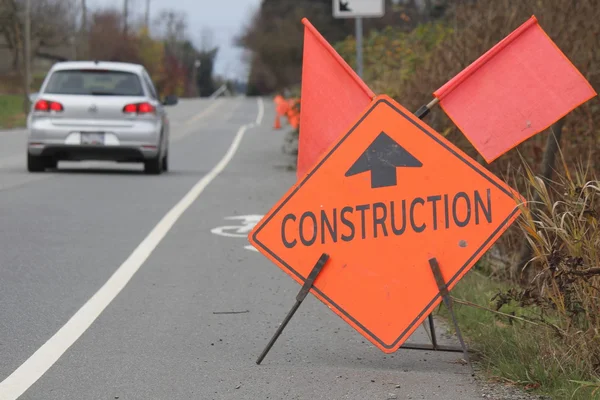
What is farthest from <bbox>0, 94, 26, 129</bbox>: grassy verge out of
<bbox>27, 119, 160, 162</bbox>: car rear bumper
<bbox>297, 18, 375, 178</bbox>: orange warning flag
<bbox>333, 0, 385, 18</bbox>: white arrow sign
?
<bbox>297, 18, 375, 178</bbox>: orange warning flag

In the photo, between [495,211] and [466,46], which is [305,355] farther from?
[466,46]

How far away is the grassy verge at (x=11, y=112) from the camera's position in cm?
5234

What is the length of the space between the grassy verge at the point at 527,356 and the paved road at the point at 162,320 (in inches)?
7.6

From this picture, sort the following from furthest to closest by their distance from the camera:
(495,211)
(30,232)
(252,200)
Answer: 1. (252,200)
2. (30,232)
3. (495,211)

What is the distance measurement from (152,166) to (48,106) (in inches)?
69.5

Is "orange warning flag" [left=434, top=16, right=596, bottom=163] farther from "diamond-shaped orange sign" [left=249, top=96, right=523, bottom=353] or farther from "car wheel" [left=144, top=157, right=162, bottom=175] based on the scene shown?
"car wheel" [left=144, top=157, right=162, bottom=175]

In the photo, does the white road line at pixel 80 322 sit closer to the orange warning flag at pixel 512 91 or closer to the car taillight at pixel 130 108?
the orange warning flag at pixel 512 91

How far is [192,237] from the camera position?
38.2 ft

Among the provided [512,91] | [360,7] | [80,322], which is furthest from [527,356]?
[360,7]

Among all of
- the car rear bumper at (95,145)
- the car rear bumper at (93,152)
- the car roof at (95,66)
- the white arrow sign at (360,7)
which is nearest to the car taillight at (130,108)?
the car rear bumper at (95,145)

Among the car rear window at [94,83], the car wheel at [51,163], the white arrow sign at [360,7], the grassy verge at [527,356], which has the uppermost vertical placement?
the white arrow sign at [360,7]

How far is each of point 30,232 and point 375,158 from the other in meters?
5.89

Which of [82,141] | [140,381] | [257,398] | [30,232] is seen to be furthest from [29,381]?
[82,141]

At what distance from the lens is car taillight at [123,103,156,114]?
19.2 metres
